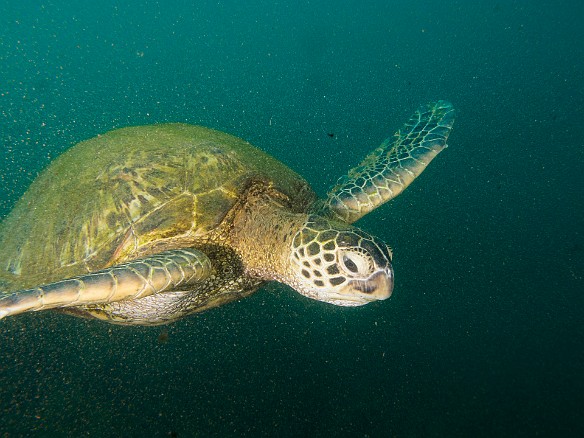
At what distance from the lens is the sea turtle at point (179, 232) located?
101 inches

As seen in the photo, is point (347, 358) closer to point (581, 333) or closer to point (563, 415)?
point (563, 415)

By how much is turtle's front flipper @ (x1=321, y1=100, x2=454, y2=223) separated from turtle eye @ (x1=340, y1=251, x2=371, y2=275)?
1.49 m

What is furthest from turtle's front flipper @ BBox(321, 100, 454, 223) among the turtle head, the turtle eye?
the turtle eye

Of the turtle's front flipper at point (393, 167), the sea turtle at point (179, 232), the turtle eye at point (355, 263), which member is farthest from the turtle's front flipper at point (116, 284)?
the turtle's front flipper at point (393, 167)

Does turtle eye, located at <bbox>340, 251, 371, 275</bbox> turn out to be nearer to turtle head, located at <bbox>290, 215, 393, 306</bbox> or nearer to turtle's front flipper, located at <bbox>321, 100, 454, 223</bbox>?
turtle head, located at <bbox>290, 215, 393, 306</bbox>

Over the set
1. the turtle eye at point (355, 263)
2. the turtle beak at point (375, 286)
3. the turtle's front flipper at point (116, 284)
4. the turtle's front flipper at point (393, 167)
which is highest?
the turtle's front flipper at point (393, 167)

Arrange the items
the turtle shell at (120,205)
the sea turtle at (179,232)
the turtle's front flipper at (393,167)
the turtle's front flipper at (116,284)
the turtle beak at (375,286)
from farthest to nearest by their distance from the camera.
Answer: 1. the turtle's front flipper at (393,167)
2. the turtle shell at (120,205)
3. the sea turtle at (179,232)
4. the turtle beak at (375,286)
5. the turtle's front flipper at (116,284)

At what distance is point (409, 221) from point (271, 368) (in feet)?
26.0

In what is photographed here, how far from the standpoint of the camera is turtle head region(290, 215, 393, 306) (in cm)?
247

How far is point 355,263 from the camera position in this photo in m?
2.50

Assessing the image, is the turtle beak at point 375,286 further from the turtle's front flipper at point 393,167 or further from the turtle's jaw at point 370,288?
the turtle's front flipper at point 393,167

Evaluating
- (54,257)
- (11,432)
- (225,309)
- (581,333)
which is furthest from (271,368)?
(581,333)

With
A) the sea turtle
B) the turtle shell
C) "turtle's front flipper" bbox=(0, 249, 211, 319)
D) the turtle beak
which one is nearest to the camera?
"turtle's front flipper" bbox=(0, 249, 211, 319)

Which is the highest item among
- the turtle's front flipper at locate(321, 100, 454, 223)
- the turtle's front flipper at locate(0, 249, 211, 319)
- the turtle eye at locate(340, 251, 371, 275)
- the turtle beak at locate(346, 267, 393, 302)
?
the turtle's front flipper at locate(321, 100, 454, 223)
